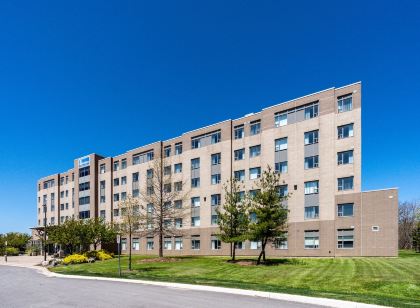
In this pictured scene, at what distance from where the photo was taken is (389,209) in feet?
122

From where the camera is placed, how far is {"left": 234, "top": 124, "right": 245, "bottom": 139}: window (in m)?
50.8

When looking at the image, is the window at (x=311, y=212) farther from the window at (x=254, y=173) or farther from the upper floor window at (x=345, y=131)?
the upper floor window at (x=345, y=131)

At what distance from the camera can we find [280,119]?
4675cm

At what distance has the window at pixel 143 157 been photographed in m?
63.5

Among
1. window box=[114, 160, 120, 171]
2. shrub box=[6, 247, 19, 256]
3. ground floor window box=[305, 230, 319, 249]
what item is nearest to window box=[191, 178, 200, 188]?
ground floor window box=[305, 230, 319, 249]

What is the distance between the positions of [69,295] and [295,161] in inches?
1305

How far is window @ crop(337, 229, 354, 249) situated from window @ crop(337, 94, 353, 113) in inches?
538

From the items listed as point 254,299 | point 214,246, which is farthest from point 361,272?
point 214,246

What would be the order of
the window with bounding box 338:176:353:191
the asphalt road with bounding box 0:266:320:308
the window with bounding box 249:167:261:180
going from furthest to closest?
the window with bounding box 249:167:261:180
the window with bounding box 338:176:353:191
the asphalt road with bounding box 0:266:320:308

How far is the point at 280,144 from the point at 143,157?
28330mm

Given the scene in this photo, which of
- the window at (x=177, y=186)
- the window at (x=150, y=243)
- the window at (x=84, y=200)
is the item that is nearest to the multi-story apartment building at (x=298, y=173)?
the window at (x=150, y=243)

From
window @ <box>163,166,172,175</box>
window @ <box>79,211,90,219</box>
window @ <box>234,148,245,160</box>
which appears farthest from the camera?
window @ <box>79,211,90,219</box>

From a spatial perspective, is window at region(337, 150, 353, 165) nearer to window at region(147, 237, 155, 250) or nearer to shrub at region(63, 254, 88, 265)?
shrub at region(63, 254, 88, 265)

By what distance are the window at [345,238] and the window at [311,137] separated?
10.8 meters
